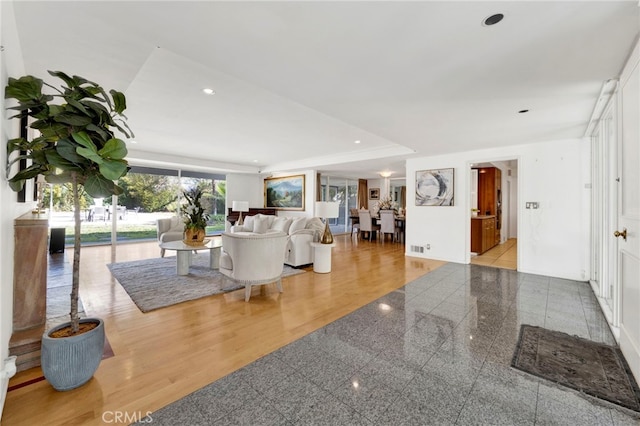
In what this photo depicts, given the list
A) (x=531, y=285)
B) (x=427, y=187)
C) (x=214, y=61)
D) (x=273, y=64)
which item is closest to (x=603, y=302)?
(x=531, y=285)

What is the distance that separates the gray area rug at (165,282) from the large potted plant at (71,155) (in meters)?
1.30

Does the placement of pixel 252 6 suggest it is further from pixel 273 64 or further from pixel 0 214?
pixel 0 214

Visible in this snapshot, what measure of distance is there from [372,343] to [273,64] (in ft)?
8.51

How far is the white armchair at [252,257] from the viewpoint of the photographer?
3.24 m

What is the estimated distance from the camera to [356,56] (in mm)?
2162

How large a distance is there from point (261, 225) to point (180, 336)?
3659 millimetres

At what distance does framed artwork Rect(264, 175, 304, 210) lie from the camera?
972cm

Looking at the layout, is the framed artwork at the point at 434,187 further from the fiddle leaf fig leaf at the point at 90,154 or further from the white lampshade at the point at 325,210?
the fiddle leaf fig leaf at the point at 90,154

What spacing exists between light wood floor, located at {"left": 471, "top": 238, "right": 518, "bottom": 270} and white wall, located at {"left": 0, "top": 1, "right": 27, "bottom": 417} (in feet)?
21.7

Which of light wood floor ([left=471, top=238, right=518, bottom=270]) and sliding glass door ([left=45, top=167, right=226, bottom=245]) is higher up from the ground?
sliding glass door ([left=45, top=167, right=226, bottom=245])

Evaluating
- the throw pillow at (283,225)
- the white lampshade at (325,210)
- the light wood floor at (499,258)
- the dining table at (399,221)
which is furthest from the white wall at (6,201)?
the dining table at (399,221)

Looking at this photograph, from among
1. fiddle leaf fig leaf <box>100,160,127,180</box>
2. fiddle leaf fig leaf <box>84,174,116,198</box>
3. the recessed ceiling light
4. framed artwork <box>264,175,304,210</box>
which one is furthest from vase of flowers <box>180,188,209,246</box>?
framed artwork <box>264,175,304,210</box>

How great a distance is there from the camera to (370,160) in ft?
23.0

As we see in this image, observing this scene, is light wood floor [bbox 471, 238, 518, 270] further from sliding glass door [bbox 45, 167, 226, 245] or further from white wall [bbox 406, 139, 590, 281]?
sliding glass door [bbox 45, 167, 226, 245]
